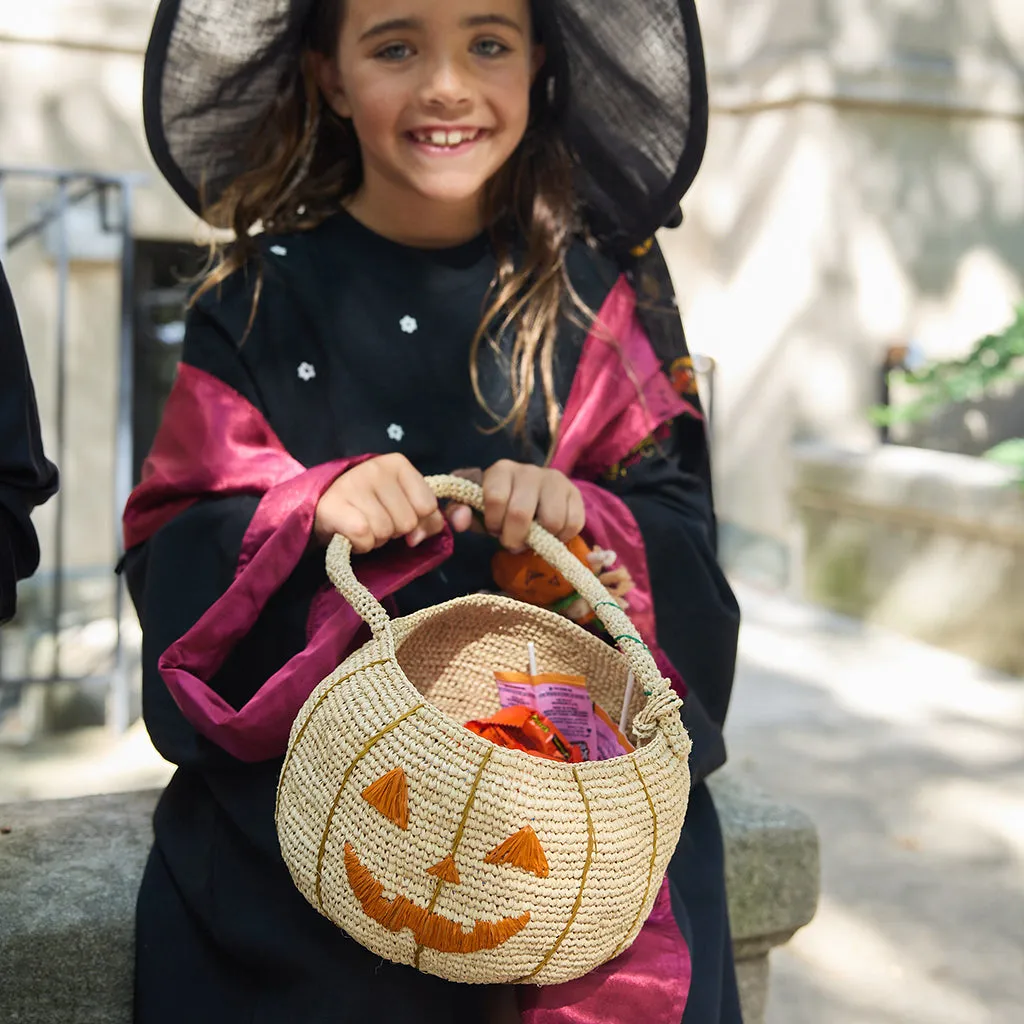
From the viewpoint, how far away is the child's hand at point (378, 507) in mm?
1527

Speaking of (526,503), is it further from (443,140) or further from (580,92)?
(580,92)

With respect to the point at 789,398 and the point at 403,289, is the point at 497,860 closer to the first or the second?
the point at 403,289

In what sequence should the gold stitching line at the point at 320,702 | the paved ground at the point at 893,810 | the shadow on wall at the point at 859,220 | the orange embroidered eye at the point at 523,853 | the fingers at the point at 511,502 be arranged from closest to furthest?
1. the orange embroidered eye at the point at 523,853
2. the gold stitching line at the point at 320,702
3. the fingers at the point at 511,502
4. the paved ground at the point at 893,810
5. the shadow on wall at the point at 859,220

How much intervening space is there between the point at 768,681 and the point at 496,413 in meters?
3.15

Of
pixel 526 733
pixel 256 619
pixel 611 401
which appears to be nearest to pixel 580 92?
pixel 611 401

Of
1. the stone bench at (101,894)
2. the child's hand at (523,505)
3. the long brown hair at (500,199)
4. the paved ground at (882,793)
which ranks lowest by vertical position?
the paved ground at (882,793)

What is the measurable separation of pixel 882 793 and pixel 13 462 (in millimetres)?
2813

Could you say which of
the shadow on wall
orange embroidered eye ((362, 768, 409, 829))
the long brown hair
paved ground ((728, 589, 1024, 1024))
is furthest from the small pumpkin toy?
the shadow on wall

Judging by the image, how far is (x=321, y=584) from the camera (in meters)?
1.65

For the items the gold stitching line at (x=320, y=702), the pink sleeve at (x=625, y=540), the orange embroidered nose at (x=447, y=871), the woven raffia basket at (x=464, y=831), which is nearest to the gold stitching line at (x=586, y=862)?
the woven raffia basket at (x=464, y=831)

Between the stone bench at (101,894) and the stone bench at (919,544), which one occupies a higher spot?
the stone bench at (101,894)

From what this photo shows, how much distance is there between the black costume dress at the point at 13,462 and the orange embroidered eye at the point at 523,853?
0.74 meters

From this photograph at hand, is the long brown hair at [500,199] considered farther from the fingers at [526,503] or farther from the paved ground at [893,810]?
the paved ground at [893,810]

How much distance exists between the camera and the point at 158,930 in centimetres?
162
